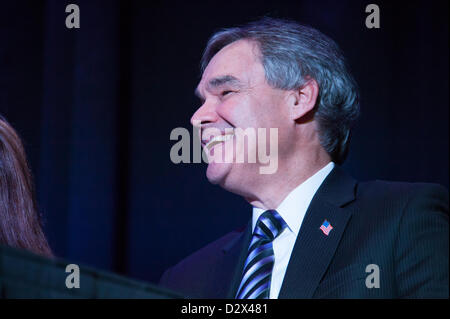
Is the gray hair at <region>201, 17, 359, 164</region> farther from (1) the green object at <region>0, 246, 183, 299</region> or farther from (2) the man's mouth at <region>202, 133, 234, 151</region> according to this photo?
(1) the green object at <region>0, 246, 183, 299</region>

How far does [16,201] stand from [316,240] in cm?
84

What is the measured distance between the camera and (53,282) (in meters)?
0.54

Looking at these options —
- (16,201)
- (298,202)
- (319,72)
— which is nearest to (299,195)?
(298,202)

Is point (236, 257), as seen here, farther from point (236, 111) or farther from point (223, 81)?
point (223, 81)

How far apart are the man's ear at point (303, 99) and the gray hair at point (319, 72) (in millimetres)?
17

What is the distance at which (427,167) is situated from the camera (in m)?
1.98

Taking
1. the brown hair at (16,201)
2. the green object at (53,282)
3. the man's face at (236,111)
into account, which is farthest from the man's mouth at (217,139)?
the green object at (53,282)

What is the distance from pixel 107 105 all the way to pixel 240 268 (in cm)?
104

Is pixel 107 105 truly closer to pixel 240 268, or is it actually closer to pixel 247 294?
pixel 240 268

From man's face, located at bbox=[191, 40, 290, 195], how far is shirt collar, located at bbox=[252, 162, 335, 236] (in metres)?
0.12

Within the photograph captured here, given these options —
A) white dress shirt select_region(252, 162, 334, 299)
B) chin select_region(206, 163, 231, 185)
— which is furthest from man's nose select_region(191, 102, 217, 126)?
white dress shirt select_region(252, 162, 334, 299)

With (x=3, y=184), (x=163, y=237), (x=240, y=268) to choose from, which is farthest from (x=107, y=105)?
(x=240, y=268)

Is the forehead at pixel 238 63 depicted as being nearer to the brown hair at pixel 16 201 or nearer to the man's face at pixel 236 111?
the man's face at pixel 236 111

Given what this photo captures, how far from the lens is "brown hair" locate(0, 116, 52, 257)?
1580mm
